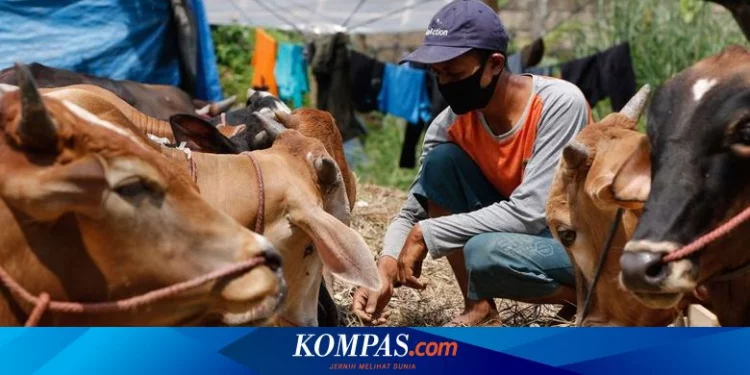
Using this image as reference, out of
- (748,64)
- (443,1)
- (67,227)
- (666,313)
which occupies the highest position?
(748,64)

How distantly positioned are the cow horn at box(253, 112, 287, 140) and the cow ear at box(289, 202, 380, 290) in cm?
73

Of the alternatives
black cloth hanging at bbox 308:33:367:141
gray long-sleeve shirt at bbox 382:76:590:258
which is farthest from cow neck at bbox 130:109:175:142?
black cloth hanging at bbox 308:33:367:141

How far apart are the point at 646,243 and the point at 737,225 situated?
254 mm

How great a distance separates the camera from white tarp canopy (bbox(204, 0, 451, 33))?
9984 mm

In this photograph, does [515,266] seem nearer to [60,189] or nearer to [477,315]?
[477,315]

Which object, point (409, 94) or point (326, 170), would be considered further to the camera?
point (409, 94)

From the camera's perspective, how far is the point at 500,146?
4.84 m

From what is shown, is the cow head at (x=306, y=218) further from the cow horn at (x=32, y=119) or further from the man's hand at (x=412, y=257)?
the cow horn at (x=32, y=119)

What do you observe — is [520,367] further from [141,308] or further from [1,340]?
[1,340]

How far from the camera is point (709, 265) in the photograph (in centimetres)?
332

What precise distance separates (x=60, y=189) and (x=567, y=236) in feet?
6.54

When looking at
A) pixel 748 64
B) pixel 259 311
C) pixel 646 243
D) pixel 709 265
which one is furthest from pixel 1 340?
pixel 748 64

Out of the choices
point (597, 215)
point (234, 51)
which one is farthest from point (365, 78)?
point (597, 215)

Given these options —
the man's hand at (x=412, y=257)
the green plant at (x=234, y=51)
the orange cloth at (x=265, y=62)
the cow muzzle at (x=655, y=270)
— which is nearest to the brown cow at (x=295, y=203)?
the man's hand at (x=412, y=257)
